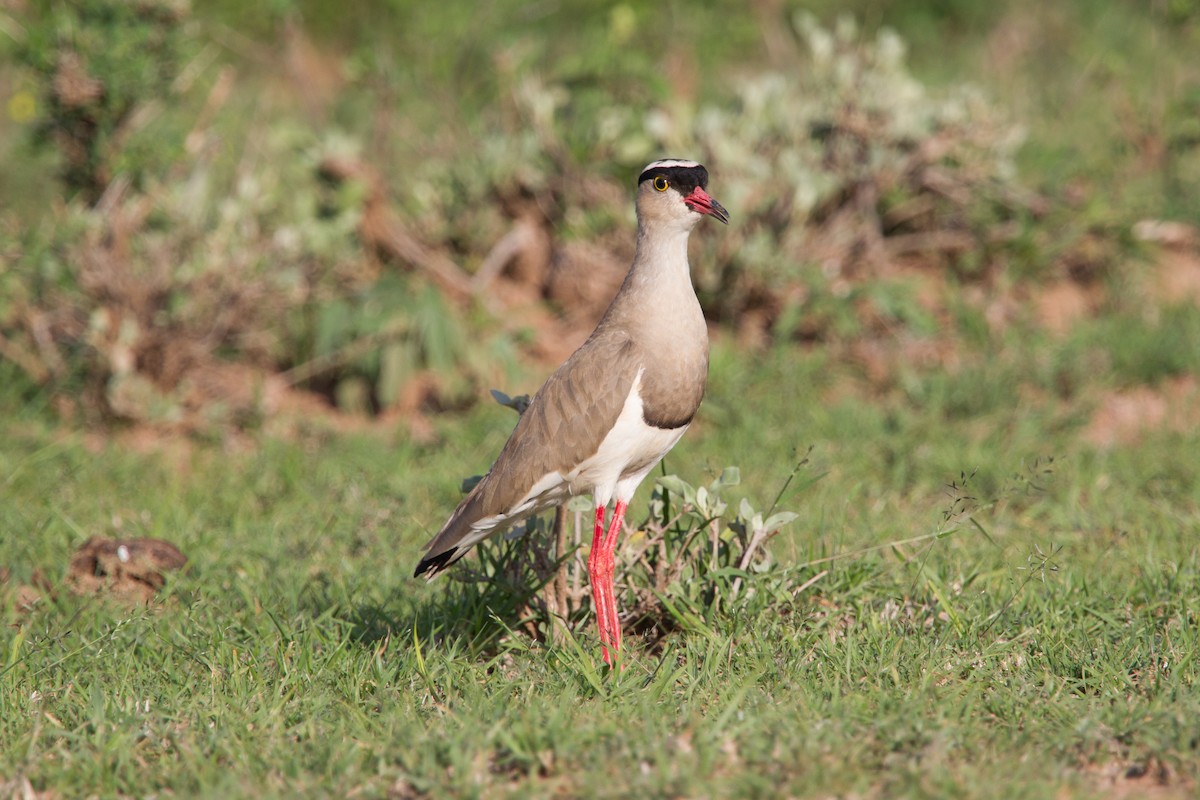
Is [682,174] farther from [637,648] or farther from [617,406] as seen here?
[637,648]

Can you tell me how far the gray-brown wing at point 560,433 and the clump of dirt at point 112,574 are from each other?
52.2 inches

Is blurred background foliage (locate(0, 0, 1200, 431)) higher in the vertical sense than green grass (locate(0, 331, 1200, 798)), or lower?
higher

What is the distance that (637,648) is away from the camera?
14.5 feet

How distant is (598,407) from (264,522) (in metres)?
2.27

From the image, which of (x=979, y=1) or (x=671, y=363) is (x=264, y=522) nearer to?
(x=671, y=363)

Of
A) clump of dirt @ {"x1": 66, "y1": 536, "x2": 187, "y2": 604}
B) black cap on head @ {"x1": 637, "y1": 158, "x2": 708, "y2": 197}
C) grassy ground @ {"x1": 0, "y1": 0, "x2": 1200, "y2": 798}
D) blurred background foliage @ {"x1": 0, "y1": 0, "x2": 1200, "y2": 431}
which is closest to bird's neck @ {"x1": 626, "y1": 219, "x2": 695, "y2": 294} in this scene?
black cap on head @ {"x1": 637, "y1": 158, "x2": 708, "y2": 197}

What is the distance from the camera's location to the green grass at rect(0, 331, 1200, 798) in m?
3.41

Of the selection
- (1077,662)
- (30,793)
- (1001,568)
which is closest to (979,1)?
(1001,568)

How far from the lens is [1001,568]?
4.86 meters

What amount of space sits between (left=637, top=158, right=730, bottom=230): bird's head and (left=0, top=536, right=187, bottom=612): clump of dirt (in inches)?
90.7

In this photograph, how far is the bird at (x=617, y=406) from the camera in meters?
4.09

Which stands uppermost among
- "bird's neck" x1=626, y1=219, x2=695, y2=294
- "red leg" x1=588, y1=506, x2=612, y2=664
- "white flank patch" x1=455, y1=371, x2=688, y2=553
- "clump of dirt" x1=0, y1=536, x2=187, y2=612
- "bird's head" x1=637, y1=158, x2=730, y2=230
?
"bird's head" x1=637, y1=158, x2=730, y2=230

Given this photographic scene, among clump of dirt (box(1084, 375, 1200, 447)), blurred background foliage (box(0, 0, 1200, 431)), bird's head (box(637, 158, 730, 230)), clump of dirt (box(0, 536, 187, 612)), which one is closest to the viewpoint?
bird's head (box(637, 158, 730, 230))

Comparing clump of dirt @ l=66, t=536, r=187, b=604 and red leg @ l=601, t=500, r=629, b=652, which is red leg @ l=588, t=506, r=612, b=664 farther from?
clump of dirt @ l=66, t=536, r=187, b=604
